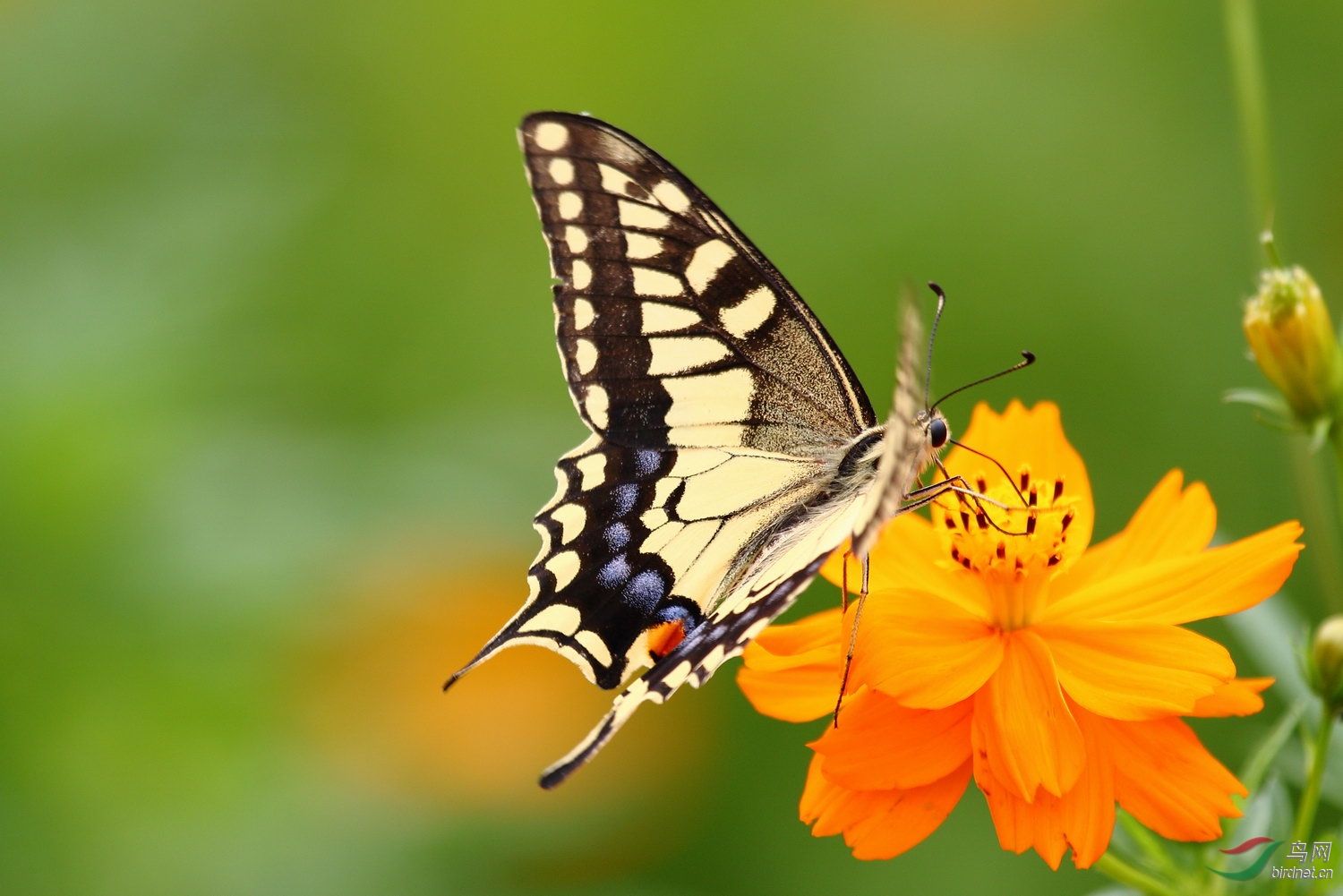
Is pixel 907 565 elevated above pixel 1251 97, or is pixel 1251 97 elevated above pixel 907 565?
pixel 1251 97

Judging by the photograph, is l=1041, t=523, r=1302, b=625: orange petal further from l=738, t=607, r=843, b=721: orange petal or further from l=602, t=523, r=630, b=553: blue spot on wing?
l=602, t=523, r=630, b=553: blue spot on wing

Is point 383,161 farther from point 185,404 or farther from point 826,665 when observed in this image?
point 826,665

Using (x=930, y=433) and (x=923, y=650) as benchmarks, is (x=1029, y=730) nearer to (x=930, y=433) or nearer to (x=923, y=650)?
(x=923, y=650)

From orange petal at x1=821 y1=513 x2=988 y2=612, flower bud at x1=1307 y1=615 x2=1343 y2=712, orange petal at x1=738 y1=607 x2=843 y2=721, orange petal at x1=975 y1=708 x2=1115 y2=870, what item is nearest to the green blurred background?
flower bud at x1=1307 y1=615 x2=1343 y2=712

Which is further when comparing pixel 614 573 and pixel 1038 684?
pixel 614 573

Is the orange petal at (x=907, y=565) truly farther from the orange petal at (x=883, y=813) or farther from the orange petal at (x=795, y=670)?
the orange petal at (x=883, y=813)

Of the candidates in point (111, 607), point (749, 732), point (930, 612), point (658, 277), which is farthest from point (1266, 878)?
point (111, 607)

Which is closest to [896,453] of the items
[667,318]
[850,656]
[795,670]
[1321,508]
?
[850,656]
